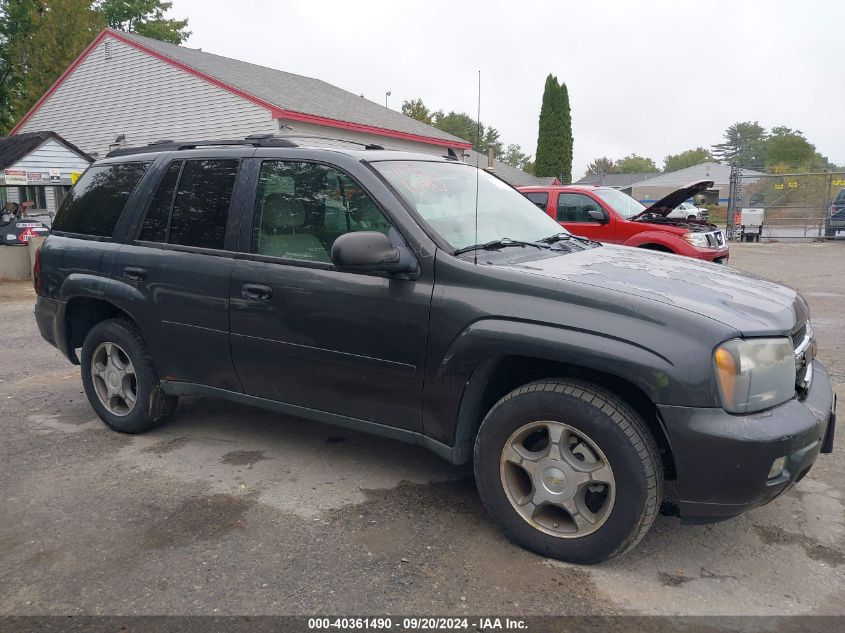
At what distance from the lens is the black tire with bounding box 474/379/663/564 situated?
110 inches

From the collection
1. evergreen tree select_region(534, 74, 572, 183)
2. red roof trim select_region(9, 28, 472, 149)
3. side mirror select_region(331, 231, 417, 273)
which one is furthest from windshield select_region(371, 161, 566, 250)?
evergreen tree select_region(534, 74, 572, 183)

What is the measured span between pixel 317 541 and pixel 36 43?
31.0 metres

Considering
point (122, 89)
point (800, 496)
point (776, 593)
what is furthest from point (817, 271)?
point (122, 89)

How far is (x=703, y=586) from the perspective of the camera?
2869 mm

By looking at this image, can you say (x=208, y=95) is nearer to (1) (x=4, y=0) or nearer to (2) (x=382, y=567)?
(2) (x=382, y=567)

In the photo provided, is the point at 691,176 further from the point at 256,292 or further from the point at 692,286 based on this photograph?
the point at 256,292

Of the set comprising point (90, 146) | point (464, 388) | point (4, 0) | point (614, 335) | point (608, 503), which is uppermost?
point (4, 0)

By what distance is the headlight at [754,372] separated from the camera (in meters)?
2.67

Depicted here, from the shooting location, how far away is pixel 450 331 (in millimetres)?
3188

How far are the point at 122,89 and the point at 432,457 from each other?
21535 mm

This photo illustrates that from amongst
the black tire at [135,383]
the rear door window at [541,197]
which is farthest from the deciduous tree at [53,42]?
the black tire at [135,383]

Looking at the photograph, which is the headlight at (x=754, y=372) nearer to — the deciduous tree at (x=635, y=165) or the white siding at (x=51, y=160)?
the white siding at (x=51, y=160)

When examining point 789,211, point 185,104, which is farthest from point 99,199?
point 789,211

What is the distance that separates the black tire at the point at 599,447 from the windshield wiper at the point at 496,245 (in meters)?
0.74
